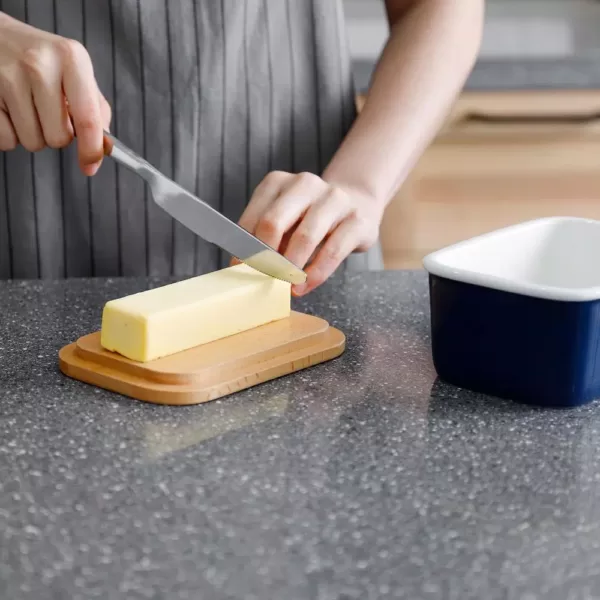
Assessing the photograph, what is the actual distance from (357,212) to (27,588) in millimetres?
614

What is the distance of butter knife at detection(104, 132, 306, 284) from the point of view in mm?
863

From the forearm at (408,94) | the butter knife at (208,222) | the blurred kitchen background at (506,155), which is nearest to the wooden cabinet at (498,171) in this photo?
the blurred kitchen background at (506,155)

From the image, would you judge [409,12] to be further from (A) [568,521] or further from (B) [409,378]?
(A) [568,521]

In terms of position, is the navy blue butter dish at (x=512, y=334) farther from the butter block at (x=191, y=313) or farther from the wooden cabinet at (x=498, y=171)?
the wooden cabinet at (x=498, y=171)

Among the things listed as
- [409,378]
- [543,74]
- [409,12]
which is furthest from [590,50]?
[409,378]

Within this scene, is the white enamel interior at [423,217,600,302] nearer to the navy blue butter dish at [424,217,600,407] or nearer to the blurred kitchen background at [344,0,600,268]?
the navy blue butter dish at [424,217,600,407]

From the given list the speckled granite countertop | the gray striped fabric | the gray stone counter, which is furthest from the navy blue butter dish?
the gray stone counter

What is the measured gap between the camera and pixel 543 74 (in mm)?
1841

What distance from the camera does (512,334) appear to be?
2.45ft

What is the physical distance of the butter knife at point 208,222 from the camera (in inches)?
34.0

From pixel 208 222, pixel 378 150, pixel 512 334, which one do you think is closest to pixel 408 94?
pixel 378 150

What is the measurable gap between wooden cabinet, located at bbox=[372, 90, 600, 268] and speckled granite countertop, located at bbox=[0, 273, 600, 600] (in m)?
1.08

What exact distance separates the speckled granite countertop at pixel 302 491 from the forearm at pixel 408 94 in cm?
31

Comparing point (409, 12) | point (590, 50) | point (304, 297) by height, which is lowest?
point (304, 297)
